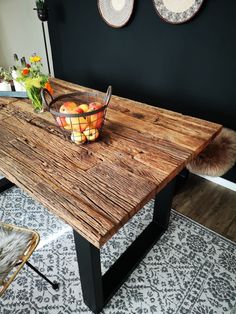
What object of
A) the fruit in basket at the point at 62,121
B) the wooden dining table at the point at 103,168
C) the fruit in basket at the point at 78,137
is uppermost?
the fruit in basket at the point at 62,121

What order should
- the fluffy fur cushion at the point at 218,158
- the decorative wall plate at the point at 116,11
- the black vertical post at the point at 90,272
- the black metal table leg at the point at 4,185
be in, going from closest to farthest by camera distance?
the black vertical post at the point at 90,272, the fluffy fur cushion at the point at 218,158, the black metal table leg at the point at 4,185, the decorative wall plate at the point at 116,11

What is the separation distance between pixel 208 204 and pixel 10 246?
153 cm

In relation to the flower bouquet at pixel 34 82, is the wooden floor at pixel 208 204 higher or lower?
lower

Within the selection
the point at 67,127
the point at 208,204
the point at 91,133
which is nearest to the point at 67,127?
the point at 67,127

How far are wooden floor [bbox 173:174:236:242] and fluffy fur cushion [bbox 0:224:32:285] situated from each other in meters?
1.24

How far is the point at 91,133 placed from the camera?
3.86 feet

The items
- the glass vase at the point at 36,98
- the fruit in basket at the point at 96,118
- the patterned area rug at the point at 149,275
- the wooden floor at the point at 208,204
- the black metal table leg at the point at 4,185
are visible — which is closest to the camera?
the fruit in basket at the point at 96,118

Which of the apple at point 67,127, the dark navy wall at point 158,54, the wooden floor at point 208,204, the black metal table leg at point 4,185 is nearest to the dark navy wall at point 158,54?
the dark navy wall at point 158,54

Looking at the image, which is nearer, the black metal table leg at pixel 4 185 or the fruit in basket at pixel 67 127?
the fruit in basket at pixel 67 127

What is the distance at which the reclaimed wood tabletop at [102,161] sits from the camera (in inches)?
33.2

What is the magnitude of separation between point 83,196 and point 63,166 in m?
0.22

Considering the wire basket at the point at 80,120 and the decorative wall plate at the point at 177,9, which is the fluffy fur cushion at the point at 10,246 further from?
the decorative wall plate at the point at 177,9

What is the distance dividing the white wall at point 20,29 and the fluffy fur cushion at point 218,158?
2786 mm

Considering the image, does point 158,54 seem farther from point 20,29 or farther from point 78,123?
point 20,29
